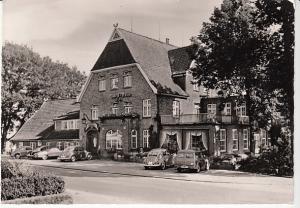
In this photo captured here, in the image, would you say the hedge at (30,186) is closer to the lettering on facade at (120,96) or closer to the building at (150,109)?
the building at (150,109)

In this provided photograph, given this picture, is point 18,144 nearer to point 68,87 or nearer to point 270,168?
point 68,87

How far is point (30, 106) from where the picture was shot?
13.1 m

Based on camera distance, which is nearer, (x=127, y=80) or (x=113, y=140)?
(x=127, y=80)

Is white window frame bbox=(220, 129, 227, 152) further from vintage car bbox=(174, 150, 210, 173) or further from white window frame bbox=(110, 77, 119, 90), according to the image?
white window frame bbox=(110, 77, 119, 90)

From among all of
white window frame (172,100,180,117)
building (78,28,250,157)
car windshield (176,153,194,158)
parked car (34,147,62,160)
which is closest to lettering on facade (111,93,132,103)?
building (78,28,250,157)

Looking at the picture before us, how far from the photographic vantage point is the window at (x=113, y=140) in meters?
22.3

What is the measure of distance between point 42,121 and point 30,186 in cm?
465

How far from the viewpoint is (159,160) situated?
1728 cm

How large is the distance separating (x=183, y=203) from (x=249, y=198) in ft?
5.41

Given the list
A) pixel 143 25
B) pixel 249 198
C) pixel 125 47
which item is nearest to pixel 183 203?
pixel 249 198

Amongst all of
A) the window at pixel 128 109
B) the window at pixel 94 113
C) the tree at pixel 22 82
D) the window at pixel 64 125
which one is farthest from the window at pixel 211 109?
the tree at pixel 22 82

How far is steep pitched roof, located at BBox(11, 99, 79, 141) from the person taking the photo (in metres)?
13.2

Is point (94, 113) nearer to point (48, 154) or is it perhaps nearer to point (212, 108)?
point (212, 108)

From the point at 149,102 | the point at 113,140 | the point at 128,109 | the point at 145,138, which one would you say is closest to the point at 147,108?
the point at 149,102
